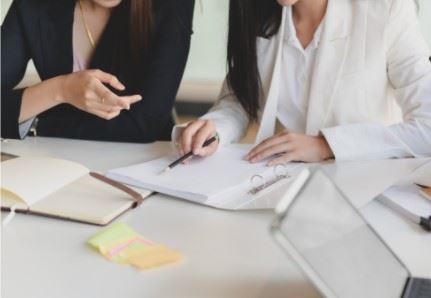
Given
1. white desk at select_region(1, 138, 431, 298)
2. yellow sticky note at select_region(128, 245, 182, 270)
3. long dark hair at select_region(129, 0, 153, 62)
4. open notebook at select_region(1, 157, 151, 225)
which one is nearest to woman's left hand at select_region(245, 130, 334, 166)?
white desk at select_region(1, 138, 431, 298)

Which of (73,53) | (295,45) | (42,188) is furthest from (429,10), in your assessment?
(42,188)

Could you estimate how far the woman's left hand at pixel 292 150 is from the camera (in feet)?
3.39

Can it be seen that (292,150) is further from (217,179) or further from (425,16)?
(425,16)

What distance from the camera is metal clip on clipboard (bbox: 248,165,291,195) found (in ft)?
2.99

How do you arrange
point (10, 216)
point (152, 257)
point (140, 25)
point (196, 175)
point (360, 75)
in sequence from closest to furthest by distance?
point (152, 257) → point (10, 216) → point (196, 175) → point (360, 75) → point (140, 25)

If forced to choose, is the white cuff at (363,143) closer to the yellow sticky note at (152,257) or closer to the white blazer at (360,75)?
the white blazer at (360,75)

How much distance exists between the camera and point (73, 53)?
1.41m

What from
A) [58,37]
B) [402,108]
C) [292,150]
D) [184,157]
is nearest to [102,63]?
[58,37]

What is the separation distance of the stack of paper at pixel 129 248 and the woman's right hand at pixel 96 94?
345 millimetres

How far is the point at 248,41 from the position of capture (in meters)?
1.29

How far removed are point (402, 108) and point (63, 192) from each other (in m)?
0.71

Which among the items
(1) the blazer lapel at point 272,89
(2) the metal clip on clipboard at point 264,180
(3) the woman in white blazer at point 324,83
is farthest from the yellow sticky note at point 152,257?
(1) the blazer lapel at point 272,89

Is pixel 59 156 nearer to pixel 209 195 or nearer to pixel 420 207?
pixel 209 195

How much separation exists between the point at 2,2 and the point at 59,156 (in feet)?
5.31
